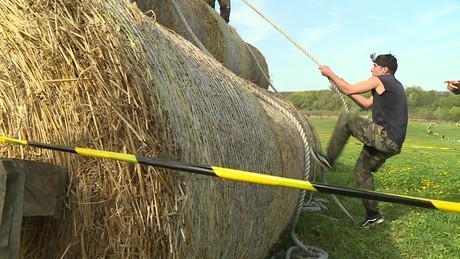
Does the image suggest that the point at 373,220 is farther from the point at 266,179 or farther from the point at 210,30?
the point at 266,179

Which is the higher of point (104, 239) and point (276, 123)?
point (276, 123)

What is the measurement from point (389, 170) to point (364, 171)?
7110 millimetres

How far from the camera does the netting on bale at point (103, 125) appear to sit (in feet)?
6.67

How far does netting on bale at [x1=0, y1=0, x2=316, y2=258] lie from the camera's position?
6.67 ft

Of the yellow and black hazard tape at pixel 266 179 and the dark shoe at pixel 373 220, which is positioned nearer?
the yellow and black hazard tape at pixel 266 179

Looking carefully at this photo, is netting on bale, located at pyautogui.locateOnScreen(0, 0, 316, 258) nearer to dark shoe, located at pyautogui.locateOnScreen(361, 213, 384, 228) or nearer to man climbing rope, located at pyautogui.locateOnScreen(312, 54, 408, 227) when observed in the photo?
man climbing rope, located at pyautogui.locateOnScreen(312, 54, 408, 227)

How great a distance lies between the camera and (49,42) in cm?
215

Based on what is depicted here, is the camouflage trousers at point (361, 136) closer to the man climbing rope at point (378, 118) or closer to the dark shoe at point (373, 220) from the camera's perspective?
the man climbing rope at point (378, 118)

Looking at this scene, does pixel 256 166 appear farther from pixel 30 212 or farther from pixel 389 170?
pixel 389 170

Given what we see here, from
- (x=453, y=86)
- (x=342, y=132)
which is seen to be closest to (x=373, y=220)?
(x=342, y=132)

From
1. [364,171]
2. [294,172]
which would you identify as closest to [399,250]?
[364,171]

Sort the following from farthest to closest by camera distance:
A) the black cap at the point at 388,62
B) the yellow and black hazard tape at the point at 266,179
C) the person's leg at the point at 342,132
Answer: the black cap at the point at 388,62
the person's leg at the point at 342,132
the yellow and black hazard tape at the point at 266,179

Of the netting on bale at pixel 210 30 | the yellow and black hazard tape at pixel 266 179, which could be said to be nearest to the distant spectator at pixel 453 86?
the netting on bale at pixel 210 30

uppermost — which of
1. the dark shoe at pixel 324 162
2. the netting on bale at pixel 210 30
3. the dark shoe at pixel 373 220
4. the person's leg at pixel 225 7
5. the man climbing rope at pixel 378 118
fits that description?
the person's leg at pixel 225 7
